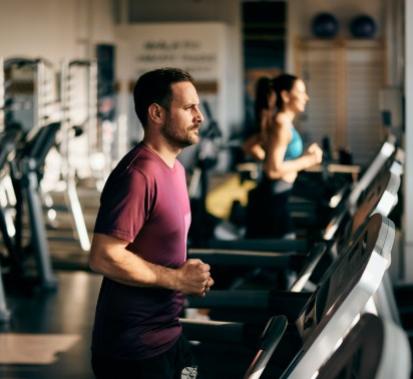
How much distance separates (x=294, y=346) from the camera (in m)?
2.92

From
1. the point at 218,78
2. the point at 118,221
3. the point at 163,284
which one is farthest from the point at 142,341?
the point at 218,78

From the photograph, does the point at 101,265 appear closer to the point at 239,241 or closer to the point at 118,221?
the point at 118,221

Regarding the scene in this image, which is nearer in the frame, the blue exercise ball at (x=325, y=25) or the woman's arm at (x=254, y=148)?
the woman's arm at (x=254, y=148)

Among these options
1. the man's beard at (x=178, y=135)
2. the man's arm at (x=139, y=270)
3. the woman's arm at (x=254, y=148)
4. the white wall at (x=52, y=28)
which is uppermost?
the white wall at (x=52, y=28)

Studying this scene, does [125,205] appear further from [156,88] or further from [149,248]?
[156,88]

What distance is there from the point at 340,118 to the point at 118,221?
48.1 feet

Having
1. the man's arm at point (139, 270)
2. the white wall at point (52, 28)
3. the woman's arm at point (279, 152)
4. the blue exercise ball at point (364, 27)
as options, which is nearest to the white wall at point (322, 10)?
the blue exercise ball at point (364, 27)

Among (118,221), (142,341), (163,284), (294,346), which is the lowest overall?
(294,346)

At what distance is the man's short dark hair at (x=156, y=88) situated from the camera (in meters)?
2.32

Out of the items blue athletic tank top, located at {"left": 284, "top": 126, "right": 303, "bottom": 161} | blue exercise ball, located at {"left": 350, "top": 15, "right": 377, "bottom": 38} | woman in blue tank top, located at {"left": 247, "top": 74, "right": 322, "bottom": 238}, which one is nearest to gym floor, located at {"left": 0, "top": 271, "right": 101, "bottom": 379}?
woman in blue tank top, located at {"left": 247, "top": 74, "right": 322, "bottom": 238}

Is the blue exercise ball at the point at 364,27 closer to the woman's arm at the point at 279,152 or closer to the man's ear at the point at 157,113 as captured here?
the woman's arm at the point at 279,152

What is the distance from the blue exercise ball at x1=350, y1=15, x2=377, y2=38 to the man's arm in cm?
1430

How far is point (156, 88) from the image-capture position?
91.7 inches

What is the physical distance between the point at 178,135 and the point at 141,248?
0.29 metres
